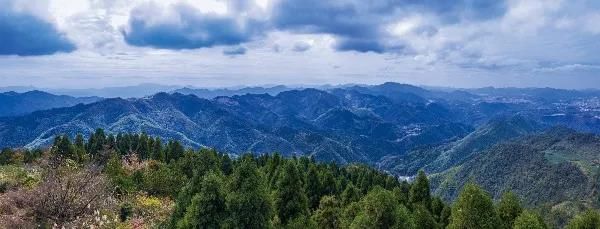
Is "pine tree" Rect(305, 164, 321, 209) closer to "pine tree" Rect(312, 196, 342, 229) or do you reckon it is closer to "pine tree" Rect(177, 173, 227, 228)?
"pine tree" Rect(312, 196, 342, 229)

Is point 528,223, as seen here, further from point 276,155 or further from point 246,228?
point 276,155

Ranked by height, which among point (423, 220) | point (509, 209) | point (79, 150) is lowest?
point (79, 150)

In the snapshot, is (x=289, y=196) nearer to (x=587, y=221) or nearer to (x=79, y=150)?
(x=587, y=221)

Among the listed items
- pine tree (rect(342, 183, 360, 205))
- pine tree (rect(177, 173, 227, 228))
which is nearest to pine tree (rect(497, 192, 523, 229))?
pine tree (rect(177, 173, 227, 228))

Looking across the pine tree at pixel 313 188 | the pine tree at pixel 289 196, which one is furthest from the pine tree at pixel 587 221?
the pine tree at pixel 313 188

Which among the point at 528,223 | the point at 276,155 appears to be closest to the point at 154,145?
the point at 276,155

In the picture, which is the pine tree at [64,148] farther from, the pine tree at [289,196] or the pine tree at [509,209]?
the pine tree at [509,209]

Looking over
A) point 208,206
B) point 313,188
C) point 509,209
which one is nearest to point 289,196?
point 208,206
